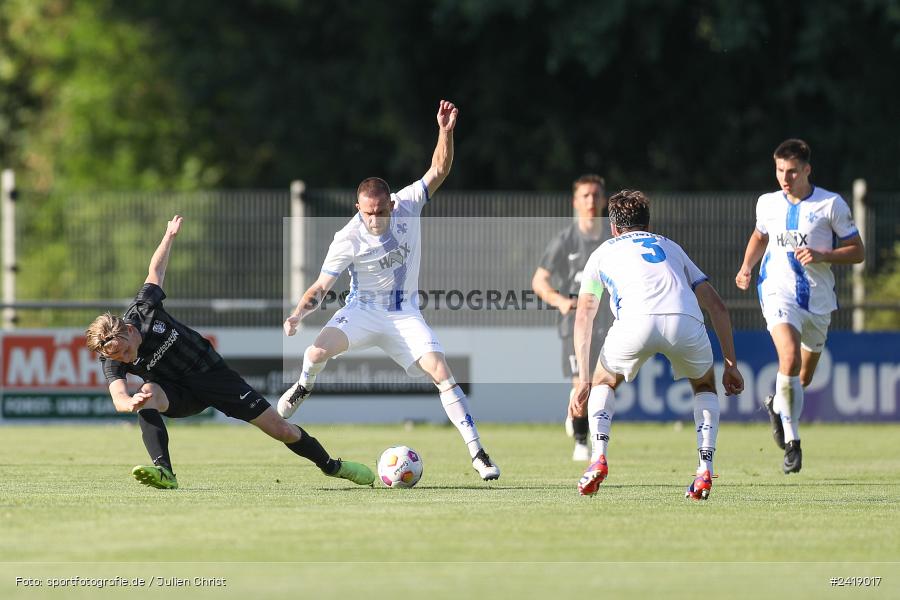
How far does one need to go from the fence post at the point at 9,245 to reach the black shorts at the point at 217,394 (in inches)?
369

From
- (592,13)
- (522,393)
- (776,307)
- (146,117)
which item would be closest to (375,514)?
(776,307)

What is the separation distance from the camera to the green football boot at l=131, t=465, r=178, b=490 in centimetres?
935

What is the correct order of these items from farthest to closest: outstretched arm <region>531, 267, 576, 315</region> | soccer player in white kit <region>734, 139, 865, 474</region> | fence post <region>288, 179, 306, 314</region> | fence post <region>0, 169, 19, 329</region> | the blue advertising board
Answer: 1. fence post <region>288, 179, 306, 314</region>
2. fence post <region>0, 169, 19, 329</region>
3. the blue advertising board
4. outstretched arm <region>531, 267, 576, 315</region>
5. soccer player in white kit <region>734, 139, 865, 474</region>

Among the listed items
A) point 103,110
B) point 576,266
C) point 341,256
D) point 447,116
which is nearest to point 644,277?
point 447,116

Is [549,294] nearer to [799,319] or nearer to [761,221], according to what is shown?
[761,221]

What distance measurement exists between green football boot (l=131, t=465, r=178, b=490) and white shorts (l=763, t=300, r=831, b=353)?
4.72 m

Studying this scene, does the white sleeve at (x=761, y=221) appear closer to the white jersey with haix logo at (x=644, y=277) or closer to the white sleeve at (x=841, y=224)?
the white sleeve at (x=841, y=224)

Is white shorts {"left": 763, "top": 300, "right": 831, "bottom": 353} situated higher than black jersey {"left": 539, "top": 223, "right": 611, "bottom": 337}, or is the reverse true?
black jersey {"left": 539, "top": 223, "right": 611, "bottom": 337}

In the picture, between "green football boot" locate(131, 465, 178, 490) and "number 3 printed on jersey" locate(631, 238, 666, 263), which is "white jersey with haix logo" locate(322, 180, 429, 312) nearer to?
"green football boot" locate(131, 465, 178, 490)

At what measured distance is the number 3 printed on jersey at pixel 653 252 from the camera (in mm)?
9125

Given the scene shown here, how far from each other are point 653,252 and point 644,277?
0.19 meters

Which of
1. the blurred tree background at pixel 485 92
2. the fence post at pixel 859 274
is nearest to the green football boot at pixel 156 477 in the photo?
the fence post at pixel 859 274

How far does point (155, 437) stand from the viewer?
9805mm

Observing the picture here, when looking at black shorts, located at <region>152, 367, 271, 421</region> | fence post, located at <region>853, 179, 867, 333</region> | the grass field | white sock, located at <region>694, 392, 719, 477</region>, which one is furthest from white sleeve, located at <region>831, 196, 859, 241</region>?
fence post, located at <region>853, 179, 867, 333</region>
